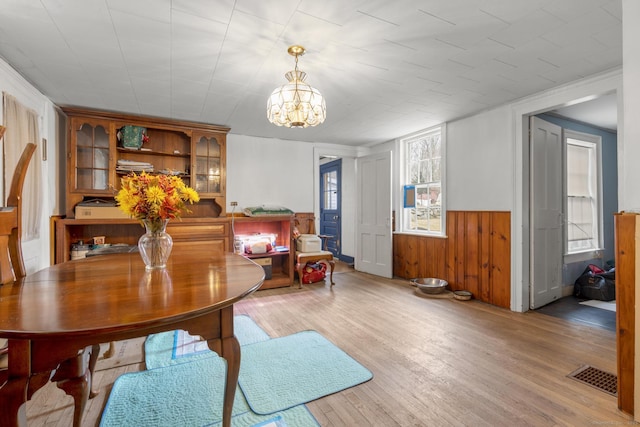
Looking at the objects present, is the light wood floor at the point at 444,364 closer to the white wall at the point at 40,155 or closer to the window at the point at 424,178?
the window at the point at 424,178

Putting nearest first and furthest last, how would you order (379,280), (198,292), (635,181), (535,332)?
(198,292) < (635,181) < (535,332) < (379,280)

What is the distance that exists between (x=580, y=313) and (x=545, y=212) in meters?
1.13

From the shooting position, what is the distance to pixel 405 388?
1.87 metres

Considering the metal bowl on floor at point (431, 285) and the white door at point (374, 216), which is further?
the white door at point (374, 216)

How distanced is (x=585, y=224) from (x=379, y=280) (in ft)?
9.85

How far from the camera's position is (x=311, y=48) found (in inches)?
84.5

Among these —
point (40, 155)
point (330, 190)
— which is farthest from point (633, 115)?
point (330, 190)

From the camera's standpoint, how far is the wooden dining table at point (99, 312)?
2.79 ft

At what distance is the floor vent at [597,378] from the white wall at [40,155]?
436cm

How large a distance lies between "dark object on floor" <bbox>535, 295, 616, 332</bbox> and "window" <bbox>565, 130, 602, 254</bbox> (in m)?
0.83

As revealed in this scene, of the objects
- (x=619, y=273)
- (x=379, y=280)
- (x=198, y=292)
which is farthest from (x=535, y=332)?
(x=198, y=292)

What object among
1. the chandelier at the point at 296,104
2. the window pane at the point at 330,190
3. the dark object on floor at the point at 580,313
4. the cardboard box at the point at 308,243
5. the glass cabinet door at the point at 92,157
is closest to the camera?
the chandelier at the point at 296,104

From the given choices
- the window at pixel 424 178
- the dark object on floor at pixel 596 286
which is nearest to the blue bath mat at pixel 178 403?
the window at pixel 424 178

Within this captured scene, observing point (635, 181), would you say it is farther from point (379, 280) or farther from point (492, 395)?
point (379, 280)
